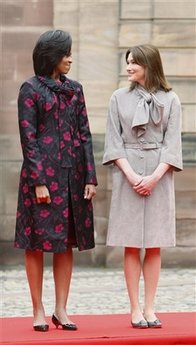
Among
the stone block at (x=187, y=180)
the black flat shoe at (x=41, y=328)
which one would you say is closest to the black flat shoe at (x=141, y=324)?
the black flat shoe at (x=41, y=328)

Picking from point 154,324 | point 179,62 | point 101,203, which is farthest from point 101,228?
point 154,324

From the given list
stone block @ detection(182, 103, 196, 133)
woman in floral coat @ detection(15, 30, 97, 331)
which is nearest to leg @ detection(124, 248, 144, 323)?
woman in floral coat @ detection(15, 30, 97, 331)

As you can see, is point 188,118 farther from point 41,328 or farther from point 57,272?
point 41,328

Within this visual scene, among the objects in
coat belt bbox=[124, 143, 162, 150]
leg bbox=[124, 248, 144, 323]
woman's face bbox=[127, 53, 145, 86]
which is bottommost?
leg bbox=[124, 248, 144, 323]

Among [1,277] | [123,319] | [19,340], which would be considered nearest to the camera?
[19,340]

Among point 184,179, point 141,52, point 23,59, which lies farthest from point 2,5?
point 141,52

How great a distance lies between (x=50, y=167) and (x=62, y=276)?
0.71 m

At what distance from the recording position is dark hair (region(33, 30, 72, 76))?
838cm

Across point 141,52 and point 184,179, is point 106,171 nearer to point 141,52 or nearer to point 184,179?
point 184,179

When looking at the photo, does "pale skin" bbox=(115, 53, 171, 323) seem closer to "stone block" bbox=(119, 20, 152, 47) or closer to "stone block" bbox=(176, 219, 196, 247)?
"stone block" bbox=(176, 219, 196, 247)

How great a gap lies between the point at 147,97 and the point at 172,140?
326 mm

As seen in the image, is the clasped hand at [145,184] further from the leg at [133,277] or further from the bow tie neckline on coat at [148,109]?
the leg at [133,277]

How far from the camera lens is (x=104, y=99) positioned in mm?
13594

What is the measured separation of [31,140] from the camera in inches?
326
